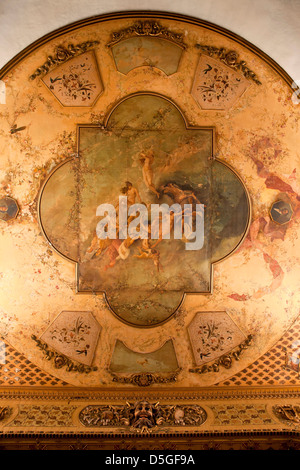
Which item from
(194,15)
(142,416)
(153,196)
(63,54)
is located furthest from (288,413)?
(63,54)

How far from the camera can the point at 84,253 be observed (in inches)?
324

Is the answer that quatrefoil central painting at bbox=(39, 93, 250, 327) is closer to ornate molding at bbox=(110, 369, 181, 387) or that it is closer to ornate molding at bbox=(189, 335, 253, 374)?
ornate molding at bbox=(110, 369, 181, 387)

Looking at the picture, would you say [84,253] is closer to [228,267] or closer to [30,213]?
[30,213]

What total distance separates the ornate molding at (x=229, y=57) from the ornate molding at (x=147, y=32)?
0.46 meters

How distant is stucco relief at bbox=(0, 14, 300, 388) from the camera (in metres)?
7.67

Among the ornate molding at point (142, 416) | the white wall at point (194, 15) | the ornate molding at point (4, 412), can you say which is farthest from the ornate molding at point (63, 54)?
the ornate molding at point (142, 416)

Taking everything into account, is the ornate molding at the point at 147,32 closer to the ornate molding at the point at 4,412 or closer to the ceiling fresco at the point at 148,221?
the ceiling fresco at the point at 148,221

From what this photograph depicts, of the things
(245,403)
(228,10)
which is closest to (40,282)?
(245,403)

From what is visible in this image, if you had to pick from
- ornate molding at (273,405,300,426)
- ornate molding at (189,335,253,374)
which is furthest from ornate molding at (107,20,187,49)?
ornate molding at (273,405,300,426)

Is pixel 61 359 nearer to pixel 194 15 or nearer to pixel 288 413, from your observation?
pixel 288 413

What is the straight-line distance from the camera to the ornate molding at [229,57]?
746cm

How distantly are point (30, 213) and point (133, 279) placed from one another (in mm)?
2464

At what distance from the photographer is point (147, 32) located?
729 centimetres
